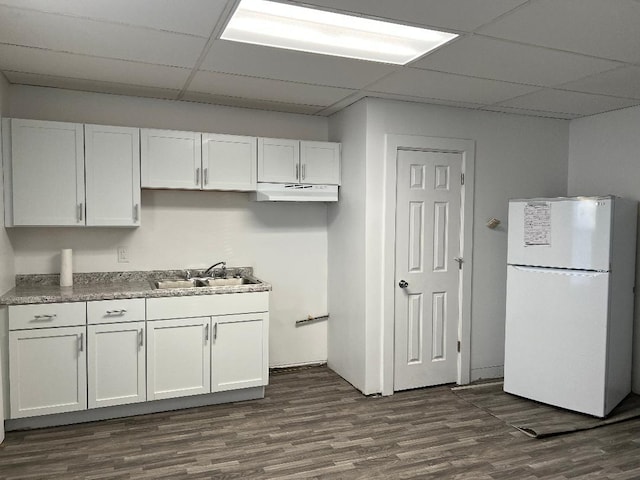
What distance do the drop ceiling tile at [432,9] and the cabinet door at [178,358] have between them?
2.34 m

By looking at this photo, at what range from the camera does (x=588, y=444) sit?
10.3ft

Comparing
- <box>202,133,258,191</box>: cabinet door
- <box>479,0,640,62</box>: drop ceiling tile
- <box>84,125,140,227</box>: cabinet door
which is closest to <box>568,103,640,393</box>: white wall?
<box>479,0,640,62</box>: drop ceiling tile

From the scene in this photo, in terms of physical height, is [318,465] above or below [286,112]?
below

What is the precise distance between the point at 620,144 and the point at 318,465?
3.52 m

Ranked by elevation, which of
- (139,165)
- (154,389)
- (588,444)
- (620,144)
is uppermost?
(620,144)

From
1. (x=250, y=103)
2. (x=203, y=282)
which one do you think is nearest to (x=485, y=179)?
(x=250, y=103)

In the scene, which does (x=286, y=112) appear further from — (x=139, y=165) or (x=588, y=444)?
(x=588, y=444)

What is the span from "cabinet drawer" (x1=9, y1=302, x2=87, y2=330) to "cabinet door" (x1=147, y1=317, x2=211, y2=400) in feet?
1.48

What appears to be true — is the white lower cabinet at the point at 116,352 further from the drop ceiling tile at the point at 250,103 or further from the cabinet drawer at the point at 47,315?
the drop ceiling tile at the point at 250,103

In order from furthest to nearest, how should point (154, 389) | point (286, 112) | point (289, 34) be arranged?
point (286, 112) → point (154, 389) → point (289, 34)

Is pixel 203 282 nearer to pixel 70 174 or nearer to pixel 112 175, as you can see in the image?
pixel 112 175

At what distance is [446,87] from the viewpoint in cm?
347

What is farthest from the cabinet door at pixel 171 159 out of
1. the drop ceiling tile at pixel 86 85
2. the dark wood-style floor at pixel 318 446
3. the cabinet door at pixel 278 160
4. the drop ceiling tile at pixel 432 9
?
the drop ceiling tile at pixel 432 9

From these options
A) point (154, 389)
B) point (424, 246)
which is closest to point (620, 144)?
point (424, 246)
